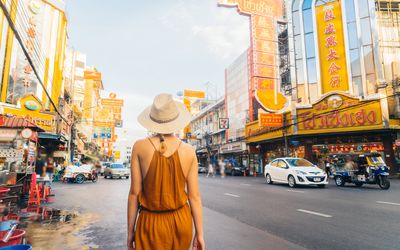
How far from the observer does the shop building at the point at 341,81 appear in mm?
22344

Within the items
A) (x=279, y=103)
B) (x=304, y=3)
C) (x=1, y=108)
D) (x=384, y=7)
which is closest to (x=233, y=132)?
(x=279, y=103)

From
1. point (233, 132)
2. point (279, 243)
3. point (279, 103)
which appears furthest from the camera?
point (233, 132)

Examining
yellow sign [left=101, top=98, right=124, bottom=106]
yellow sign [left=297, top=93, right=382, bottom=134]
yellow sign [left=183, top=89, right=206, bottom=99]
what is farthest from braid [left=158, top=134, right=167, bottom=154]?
yellow sign [left=183, top=89, right=206, bottom=99]

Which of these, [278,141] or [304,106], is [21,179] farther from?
[278,141]

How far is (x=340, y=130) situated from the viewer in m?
22.4

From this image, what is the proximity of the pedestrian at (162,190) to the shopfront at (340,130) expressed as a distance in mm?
23004

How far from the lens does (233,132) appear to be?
39031 millimetres

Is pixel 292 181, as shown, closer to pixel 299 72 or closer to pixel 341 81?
pixel 341 81

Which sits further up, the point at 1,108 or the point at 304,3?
the point at 304,3

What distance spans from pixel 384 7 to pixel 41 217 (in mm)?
36300

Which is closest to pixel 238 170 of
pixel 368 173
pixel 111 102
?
pixel 111 102

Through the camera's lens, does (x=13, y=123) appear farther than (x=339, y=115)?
No

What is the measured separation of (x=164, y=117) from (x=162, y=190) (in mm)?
571

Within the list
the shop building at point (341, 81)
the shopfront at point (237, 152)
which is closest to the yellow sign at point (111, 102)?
the shopfront at point (237, 152)
